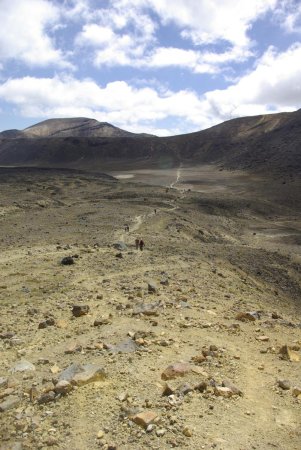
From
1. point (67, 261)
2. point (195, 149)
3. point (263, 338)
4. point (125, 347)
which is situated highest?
point (195, 149)

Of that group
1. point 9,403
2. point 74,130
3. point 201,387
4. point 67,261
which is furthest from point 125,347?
point 74,130

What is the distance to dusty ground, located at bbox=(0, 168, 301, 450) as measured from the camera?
6250 millimetres

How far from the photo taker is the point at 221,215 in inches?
1451

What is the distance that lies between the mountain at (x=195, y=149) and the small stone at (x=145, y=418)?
6084cm

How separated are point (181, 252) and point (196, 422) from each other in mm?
12992

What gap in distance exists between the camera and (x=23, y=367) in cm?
798

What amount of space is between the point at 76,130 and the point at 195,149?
300 ft

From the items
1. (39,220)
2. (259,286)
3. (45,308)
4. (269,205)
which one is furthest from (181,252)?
(269,205)

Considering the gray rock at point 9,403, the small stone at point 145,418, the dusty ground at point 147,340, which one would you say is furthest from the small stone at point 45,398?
the small stone at point 145,418

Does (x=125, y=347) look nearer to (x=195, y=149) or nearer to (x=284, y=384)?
(x=284, y=384)

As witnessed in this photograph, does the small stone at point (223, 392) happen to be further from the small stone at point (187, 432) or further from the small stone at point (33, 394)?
the small stone at point (33, 394)

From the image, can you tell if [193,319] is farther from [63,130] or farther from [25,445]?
[63,130]

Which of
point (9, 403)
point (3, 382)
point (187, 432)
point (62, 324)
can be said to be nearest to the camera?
point (187, 432)

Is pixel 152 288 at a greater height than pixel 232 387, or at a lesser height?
greater
